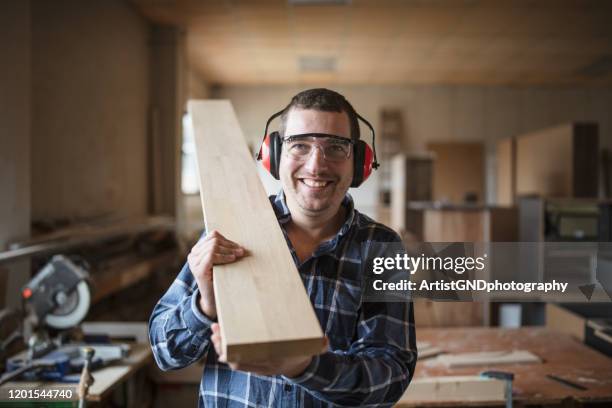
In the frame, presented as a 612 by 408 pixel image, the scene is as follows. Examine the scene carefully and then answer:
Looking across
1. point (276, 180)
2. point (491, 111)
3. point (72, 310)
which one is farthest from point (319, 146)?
point (491, 111)

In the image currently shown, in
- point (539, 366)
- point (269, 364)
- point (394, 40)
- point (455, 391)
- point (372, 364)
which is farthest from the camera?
point (394, 40)

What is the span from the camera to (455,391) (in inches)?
61.2

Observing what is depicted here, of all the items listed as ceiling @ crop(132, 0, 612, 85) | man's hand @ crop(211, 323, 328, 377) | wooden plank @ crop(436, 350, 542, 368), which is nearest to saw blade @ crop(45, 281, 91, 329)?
wooden plank @ crop(436, 350, 542, 368)

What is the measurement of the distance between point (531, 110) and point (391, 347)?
9241mm

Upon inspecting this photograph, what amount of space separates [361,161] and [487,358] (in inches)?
50.8

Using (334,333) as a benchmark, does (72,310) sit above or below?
below

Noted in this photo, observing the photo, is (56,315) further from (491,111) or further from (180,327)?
(491,111)

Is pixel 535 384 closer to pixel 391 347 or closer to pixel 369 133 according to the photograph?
pixel 391 347

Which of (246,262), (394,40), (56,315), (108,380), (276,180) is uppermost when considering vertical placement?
(394,40)

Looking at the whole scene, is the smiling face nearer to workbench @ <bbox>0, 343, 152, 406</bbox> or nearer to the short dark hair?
the short dark hair

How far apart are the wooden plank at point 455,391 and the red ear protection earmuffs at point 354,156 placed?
885 mm

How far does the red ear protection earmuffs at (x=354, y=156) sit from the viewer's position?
90 centimetres

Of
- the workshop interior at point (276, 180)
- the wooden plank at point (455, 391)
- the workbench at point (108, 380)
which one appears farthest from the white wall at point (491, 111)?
the wooden plank at point (455, 391)

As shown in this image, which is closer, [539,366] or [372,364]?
[372,364]
